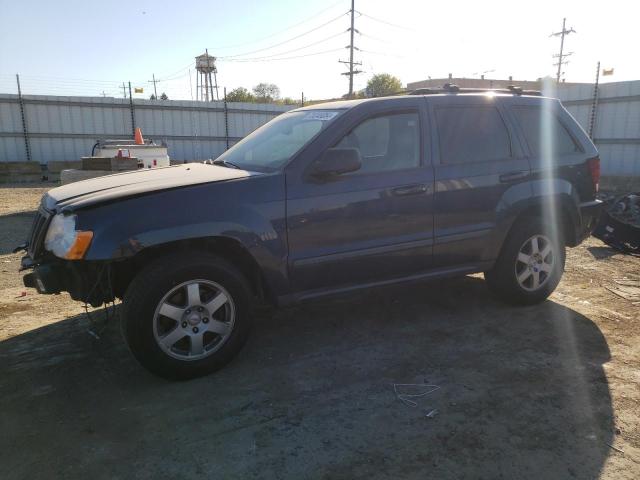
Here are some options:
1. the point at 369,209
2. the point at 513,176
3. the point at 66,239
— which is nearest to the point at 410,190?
the point at 369,209

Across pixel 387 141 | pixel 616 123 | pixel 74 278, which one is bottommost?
pixel 74 278

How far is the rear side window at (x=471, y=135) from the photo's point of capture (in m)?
4.13

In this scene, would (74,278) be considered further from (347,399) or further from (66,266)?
(347,399)

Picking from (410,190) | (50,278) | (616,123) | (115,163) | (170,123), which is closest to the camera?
(50,278)

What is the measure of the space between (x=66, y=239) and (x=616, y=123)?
14.8 meters

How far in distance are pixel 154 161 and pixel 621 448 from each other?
10707mm

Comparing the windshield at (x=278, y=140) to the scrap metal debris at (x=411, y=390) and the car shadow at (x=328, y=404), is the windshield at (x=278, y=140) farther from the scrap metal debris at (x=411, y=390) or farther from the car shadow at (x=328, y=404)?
the scrap metal debris at (x=411, y=390)

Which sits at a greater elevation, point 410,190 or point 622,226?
point 410,190

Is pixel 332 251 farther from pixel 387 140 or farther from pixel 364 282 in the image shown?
pixel 387 140

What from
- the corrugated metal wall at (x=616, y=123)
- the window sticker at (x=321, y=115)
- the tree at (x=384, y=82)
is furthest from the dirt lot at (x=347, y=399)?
the tree at (x=384, y=82)

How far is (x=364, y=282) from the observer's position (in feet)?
12.5

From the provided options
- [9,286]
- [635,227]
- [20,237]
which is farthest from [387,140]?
[20,237]

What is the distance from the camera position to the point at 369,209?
369 centimetres

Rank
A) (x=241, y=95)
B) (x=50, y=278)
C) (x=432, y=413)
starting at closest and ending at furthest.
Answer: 1. (x=432, y=413)
2. (x=50, y=278)
3. (x=241, y=95)
